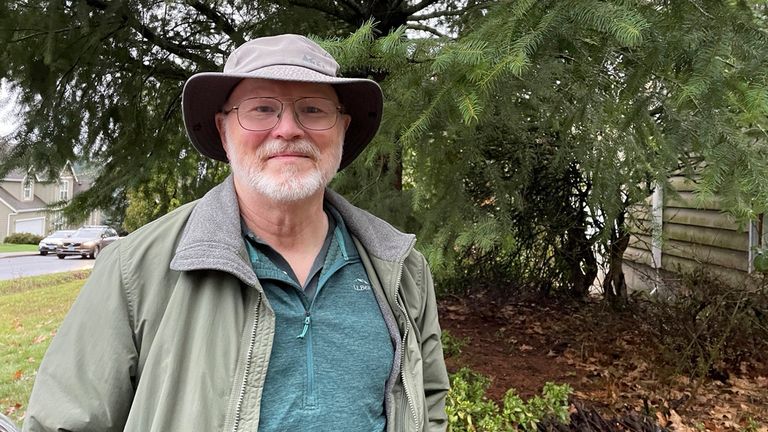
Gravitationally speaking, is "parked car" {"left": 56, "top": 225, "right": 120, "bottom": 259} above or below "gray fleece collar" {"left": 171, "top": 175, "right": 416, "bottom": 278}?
below

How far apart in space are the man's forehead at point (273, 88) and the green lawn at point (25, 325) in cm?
373

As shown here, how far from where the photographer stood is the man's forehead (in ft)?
Answer: 4.66

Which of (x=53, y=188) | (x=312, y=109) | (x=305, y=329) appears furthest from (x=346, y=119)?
(x=53, y=188)

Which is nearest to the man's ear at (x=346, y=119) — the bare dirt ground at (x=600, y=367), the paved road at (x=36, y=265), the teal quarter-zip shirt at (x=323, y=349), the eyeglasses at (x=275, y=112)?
the eyeglasses at (x=275, y=112)

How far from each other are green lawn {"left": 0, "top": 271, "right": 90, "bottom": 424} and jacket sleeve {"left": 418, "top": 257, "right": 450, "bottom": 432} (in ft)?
11.9

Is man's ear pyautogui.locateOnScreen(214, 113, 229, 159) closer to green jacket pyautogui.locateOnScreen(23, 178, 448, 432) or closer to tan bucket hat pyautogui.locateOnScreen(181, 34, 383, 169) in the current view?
tan bucket hat pyautogui.locateOnScreen(181, 34, 383, 169)

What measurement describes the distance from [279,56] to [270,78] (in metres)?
0.09

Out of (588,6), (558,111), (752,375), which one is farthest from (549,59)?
(752,375)

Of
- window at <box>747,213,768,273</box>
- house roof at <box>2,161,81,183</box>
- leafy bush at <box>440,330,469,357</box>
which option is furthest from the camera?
window at <box>747,213,768,273</box>

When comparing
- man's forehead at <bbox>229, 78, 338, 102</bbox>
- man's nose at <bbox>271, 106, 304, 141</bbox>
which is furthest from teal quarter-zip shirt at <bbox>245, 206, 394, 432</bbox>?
man's forehead at <bbox>229, 78, 338, 102</bbox>

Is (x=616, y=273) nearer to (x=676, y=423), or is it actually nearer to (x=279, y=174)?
(x=676, y=423)

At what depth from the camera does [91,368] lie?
1161 millimetres

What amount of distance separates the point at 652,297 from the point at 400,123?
411 cm

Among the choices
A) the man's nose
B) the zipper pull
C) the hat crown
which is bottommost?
the zipper pull
